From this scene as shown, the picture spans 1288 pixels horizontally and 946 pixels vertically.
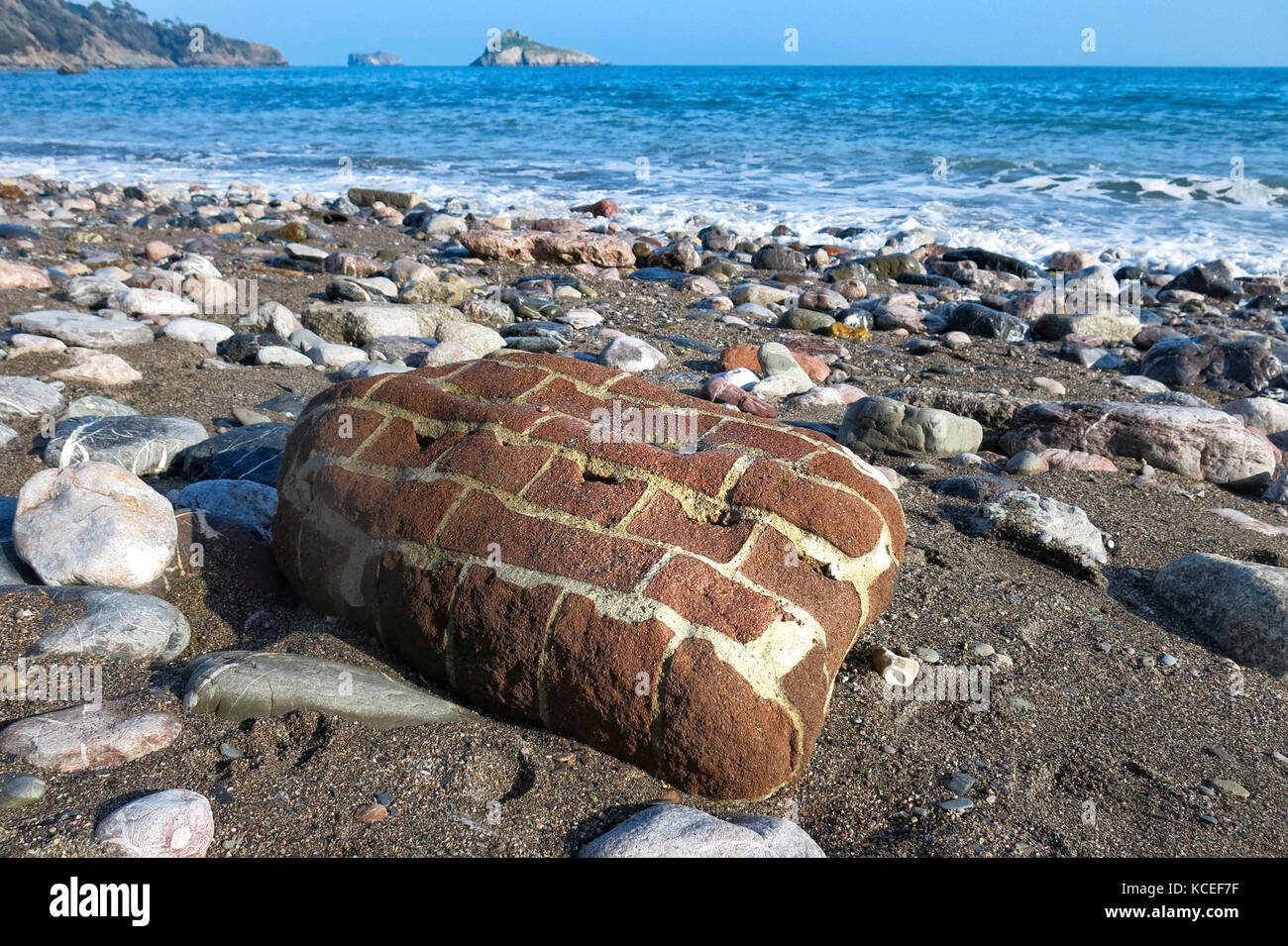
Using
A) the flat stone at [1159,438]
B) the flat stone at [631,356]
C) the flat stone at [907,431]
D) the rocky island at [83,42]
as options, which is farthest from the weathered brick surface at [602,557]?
the rocky island at [83,42]

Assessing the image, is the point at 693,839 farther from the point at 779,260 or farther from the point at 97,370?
the point at 779,260

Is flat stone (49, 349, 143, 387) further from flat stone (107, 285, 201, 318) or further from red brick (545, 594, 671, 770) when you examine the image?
red brick (545, 594, 671, 770)

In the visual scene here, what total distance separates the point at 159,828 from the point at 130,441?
7.24 ft

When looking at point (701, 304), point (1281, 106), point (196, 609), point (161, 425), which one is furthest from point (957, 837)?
point (1281, 106)

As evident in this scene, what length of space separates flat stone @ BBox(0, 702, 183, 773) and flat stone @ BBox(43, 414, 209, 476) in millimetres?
1594

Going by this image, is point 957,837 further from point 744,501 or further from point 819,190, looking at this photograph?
point 819,190

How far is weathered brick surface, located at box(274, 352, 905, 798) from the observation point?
1962mm

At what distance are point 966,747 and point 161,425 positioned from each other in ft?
10.4

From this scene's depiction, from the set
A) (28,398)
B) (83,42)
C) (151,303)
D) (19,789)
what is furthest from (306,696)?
(83,42)

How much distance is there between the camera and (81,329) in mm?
4996

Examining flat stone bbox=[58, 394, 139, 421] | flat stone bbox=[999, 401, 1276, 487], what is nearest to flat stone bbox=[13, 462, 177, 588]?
flat stone bbox=[58, 394, 139, 421]

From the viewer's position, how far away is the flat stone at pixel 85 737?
6.33 feet

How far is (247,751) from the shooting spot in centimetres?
205

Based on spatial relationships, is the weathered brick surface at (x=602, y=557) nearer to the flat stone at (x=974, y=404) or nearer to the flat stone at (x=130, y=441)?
the flat stone at (x=130, y=441)
